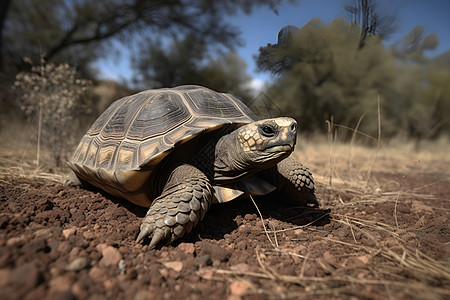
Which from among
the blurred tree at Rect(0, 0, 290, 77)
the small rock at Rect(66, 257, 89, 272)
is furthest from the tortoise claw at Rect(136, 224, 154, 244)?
the blurred tree at Rect(0, 0, 290, 77)

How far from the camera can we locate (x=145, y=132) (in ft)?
5.83

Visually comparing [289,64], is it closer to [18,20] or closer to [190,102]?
[190,102]

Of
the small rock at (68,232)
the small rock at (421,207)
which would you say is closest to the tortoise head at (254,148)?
the small rock at (68,232)

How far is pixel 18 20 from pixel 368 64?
14.1 meters

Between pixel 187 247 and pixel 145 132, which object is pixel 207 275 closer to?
pixel 187 247

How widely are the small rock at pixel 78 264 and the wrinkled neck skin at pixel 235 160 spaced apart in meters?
0.97

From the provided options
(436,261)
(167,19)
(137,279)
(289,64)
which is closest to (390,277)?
(436,261)

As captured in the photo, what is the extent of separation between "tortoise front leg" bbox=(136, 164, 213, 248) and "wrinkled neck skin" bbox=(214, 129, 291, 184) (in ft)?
0.72

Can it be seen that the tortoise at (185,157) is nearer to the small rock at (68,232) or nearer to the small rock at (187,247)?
the small rock at (187,247)

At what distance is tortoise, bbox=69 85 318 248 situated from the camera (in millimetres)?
1458

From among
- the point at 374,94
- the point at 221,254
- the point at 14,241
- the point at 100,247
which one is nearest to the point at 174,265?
the point at 221,254

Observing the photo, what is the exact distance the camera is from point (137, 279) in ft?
3.40

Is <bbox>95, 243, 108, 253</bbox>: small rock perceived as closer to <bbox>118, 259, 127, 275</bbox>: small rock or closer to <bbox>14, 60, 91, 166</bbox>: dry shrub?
<bbox>118, 259, 127, 275</bbox>: small rock

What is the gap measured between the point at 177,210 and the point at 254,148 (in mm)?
632
